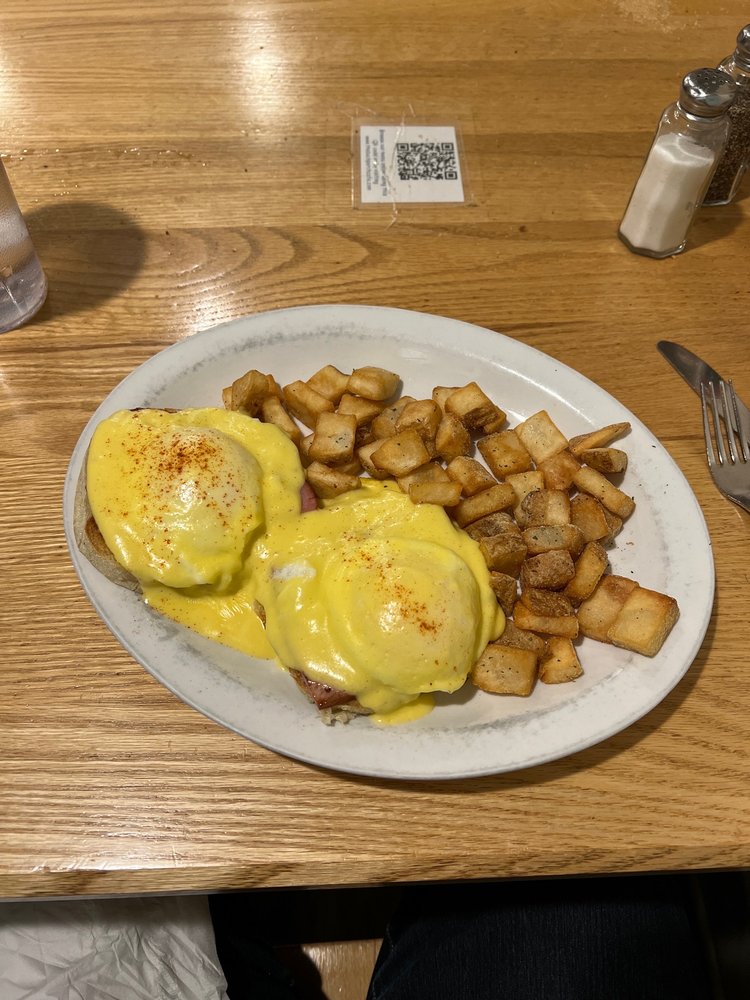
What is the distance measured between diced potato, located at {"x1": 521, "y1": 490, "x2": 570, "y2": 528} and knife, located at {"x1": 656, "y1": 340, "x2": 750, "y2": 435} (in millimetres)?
458

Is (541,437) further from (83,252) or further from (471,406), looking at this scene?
(83,252)

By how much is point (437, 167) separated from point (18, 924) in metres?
1.79

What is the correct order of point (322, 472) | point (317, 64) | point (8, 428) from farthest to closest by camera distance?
point (317, 64)
point (8, 428)
point (322, 472)

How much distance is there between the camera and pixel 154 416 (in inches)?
52.1

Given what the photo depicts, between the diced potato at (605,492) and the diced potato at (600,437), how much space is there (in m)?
0.04

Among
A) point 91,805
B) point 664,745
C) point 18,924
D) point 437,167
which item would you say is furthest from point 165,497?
point 437,167

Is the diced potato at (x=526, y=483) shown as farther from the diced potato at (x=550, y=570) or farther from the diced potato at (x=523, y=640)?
the diced potato at (x=523, y=640)

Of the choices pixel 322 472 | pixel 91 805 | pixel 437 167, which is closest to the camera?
pixel 91 805

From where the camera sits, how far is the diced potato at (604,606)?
1246mm

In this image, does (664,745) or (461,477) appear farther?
(461,477)

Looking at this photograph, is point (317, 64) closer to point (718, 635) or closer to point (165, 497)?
point (165, 497)

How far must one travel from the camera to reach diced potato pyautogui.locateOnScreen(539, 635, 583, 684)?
1203 millimetres

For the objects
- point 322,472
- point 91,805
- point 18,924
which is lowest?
point 18,924

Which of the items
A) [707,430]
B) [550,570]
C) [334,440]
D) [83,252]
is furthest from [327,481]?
[83,252]
